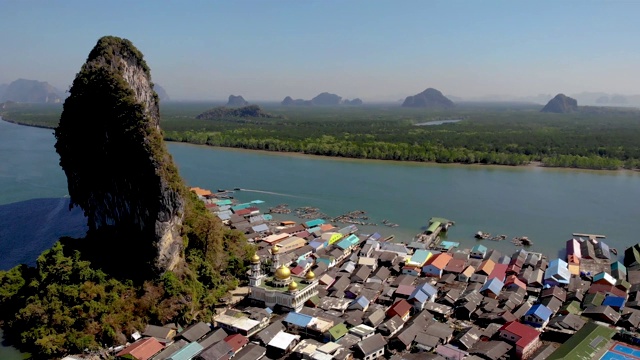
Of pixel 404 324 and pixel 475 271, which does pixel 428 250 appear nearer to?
pixel 475 271

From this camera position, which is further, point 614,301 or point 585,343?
point 614,301

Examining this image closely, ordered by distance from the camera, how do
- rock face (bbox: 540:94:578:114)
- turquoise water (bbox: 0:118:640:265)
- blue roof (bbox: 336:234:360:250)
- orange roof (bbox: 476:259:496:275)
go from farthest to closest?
rock face (bbox: 540:94:578:114)
turquoise water (bbox: 0:118:640:265)
blue roof (bbox: 336:234:360:250)
orange roof (bbox: 476:259:496:275)

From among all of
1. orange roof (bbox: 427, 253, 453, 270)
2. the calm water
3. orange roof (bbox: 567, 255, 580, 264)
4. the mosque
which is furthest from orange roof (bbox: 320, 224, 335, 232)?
orange roof (bbox: 567, 255, 580, 264)

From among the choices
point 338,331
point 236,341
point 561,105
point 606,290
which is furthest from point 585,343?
point 561,105

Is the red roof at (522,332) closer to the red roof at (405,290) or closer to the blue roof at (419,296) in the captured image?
the blue roof at (419,296)

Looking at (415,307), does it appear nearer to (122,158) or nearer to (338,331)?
(338,331)

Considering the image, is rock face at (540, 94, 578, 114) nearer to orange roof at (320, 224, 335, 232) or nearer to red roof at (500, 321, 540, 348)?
orange roof at (320, 224, 335, 232)
